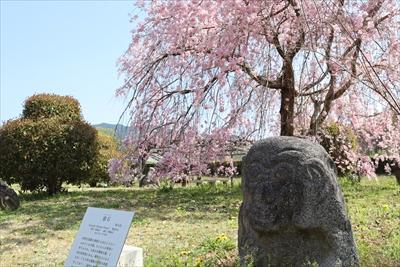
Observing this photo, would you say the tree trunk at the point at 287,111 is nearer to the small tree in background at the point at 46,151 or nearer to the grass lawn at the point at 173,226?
the grass lawn at the point at 173,226

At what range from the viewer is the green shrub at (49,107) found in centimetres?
1289

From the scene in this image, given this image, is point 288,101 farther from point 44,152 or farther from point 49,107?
point 49,107

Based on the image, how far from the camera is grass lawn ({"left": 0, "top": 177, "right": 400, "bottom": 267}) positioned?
559cm

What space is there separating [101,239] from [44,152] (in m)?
8.73

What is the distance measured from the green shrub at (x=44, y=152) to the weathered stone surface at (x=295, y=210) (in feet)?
27.3

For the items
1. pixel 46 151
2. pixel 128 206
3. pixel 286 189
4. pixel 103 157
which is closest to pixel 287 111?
pixel 128 206

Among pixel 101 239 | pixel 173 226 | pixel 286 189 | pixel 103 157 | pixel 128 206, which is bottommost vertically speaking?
pixel 173 226

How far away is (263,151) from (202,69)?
5.33m

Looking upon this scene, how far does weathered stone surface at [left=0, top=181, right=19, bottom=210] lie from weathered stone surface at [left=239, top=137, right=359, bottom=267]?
21.1ft

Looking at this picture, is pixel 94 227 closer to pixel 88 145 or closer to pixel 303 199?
pixel 303 199

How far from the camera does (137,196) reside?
11.8 meters

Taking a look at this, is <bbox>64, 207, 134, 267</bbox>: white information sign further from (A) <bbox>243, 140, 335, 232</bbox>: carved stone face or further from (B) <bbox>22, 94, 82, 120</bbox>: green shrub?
(B) <bbox>22, 94, 82, 120</bbox>: green shrub

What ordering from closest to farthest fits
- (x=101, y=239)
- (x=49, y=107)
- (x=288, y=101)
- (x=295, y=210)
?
1. (x=101, y=239)
2. (x=295, y=210)
3. (x=288, y=101)
4. (x=49, y=107)

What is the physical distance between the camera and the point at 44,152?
12094 mm
